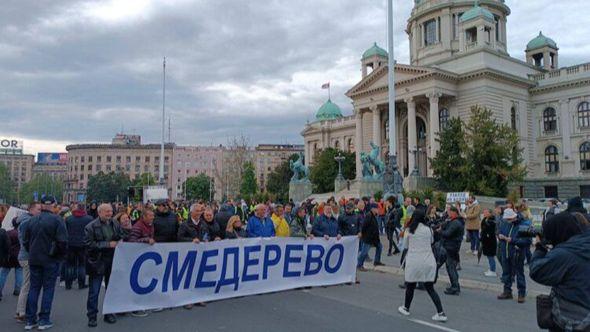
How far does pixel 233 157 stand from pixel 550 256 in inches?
2789

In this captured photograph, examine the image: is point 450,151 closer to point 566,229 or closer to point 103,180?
point 566,229

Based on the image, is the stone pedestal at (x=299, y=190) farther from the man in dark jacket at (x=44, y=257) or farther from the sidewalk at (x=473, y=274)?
the man in dark jacket at (x=44, y=257)

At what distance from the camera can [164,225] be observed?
8695 mm

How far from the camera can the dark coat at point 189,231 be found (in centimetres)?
872

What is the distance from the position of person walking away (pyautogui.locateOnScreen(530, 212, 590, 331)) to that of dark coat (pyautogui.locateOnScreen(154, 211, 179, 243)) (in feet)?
21.4

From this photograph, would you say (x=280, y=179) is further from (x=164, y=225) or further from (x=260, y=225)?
(x=164, y=225)

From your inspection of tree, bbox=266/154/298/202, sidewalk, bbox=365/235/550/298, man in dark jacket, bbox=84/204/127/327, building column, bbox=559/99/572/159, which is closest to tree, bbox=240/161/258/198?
tree, bbox=266/154/298/202

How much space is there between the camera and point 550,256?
3.53 m

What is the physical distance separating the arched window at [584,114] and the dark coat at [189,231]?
55.5 meters

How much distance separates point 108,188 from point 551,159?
8981 cm

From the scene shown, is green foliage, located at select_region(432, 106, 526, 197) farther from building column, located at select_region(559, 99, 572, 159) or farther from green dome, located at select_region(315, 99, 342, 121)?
green dome, located at select_region(315, 99, 342, 121)

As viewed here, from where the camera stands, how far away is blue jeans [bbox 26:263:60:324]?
702cm

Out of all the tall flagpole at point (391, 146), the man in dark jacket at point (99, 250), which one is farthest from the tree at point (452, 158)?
the man in dark jacket at point (99, 250)

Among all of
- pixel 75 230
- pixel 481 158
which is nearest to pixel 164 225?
pixel 75 230
